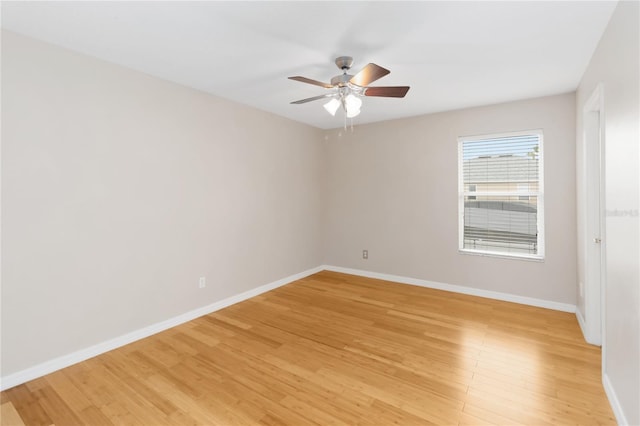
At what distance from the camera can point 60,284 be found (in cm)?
246

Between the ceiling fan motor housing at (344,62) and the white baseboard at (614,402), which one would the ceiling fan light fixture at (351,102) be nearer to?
the ceiling fan motor housing at (344,62)

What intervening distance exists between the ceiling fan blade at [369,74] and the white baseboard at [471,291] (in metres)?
3.21

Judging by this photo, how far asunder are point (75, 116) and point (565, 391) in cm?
427

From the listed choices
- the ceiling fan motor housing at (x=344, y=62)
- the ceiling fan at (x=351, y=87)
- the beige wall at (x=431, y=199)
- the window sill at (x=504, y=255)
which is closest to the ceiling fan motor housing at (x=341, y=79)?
the ceiling fan at (x=351, y=87)

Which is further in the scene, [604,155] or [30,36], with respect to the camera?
[30,36]

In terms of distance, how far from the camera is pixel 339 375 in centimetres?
235

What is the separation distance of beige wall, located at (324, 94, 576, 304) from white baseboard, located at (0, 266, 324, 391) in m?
2.04

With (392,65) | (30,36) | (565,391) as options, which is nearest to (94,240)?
(30,36)

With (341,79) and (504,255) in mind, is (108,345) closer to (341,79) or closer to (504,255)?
(341,79)

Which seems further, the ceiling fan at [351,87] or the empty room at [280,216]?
the ceiling fan at [351,87]

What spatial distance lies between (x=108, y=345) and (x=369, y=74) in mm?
3188

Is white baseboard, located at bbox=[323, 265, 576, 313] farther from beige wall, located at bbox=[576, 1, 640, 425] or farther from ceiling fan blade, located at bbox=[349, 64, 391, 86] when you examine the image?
ceiling fan blade, located at bbox=[349, 64, 391, 86]

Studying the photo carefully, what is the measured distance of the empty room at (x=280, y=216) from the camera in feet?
6.42

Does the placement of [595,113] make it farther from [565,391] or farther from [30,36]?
[30,36]
